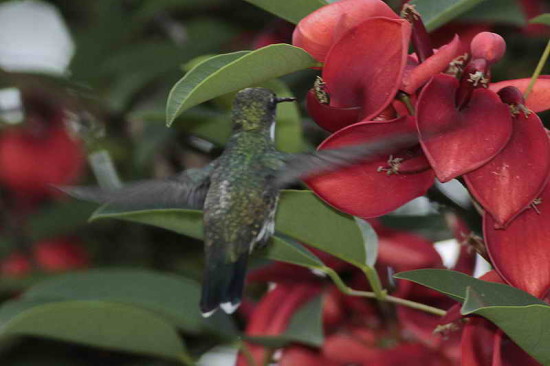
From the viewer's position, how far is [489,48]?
882mm

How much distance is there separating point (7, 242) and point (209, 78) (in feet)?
4.76

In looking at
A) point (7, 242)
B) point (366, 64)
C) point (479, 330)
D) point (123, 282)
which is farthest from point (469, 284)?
point (7, 242)

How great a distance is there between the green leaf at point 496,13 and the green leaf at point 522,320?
53cm

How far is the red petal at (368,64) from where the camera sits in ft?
2.77

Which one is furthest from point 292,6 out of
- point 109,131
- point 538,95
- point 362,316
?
point 109,131

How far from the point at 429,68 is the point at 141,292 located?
2.04 feet

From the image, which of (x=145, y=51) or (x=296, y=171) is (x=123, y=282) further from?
(x=145, y=51)

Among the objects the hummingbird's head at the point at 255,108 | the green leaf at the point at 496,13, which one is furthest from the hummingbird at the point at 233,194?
the green leaf at the point at 496,13

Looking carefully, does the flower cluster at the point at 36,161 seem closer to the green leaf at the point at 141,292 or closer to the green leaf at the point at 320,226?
the green leaf at the point at 141,292

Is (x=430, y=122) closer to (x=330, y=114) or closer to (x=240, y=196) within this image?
(x=330, y=114)

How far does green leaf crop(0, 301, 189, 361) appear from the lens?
1174 mm

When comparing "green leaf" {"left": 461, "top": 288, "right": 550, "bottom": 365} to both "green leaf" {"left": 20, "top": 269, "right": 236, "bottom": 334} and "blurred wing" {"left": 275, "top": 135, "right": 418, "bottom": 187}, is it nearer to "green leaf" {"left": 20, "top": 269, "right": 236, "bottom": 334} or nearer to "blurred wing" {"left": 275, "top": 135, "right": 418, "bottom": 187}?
"blurred wing" {"left": 275, "top": 135, "right": 418, "bottom": 187}

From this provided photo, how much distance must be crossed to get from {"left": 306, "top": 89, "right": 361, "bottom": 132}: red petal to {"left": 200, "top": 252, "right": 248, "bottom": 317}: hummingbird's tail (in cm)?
26

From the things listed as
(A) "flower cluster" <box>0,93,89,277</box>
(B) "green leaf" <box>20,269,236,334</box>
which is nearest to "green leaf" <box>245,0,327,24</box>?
(B) "green leaf" <box>20,269,236,334</box>
